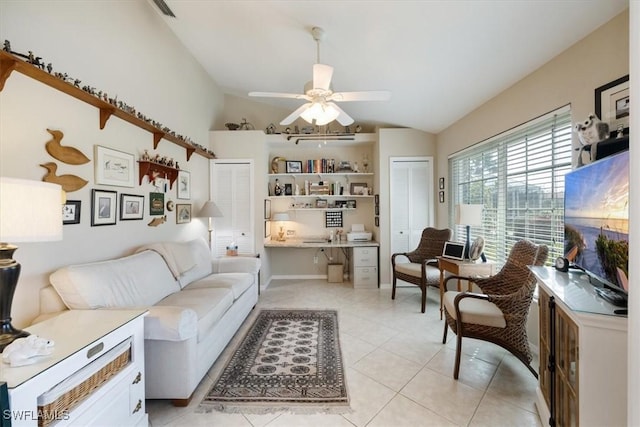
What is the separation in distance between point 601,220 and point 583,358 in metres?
0.71

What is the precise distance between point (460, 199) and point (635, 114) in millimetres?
3353

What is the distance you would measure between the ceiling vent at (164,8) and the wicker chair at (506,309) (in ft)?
12.9

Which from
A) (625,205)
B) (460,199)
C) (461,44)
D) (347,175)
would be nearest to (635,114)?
(625,205)

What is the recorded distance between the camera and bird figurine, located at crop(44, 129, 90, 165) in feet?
5.85

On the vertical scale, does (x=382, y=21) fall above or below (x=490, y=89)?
above

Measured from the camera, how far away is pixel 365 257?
4.38m

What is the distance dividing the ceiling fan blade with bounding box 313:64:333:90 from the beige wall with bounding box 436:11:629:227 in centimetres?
178

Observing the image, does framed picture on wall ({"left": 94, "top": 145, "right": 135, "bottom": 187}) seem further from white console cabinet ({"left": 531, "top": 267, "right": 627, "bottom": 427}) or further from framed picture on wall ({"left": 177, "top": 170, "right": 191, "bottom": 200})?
white console cabinet ({"left": 531, "top": 267, "right": 627, "bottom": 427})

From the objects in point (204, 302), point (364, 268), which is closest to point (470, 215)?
point (364, 268)

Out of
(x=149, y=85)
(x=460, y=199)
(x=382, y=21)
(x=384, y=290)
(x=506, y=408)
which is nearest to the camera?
(x=506, y=408)

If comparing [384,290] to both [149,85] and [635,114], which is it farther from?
[149,85]

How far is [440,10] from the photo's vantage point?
1962 mm

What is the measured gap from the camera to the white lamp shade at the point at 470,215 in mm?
2957

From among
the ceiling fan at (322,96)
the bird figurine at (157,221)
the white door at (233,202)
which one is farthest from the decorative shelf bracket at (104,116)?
the white door at (233,202)
